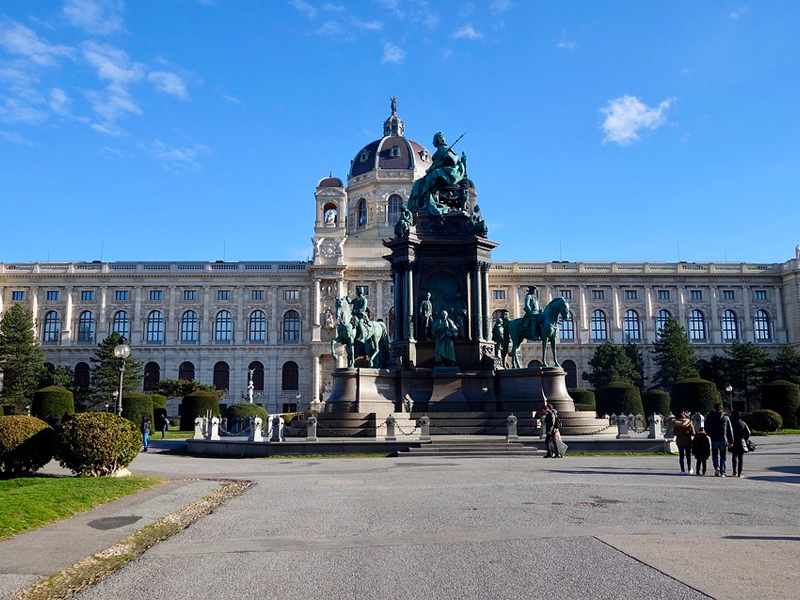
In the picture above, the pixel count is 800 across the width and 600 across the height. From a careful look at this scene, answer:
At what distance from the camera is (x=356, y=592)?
6797 millimetres

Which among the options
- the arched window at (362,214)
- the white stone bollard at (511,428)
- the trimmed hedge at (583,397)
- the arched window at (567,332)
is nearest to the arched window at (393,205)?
the arched window at (362,214)

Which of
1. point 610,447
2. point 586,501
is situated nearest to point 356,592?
point 586,501

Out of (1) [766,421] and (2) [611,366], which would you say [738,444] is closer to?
(1) [766,421]

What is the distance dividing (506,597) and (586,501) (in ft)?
22.1

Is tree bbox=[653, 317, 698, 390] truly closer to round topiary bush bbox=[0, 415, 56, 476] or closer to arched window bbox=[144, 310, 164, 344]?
arched window bbox=[144, 310, 164, 344]

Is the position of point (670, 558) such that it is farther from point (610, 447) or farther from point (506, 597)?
point (610, 447)

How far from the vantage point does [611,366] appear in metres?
83.2

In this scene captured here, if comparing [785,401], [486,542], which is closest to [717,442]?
[486,542]

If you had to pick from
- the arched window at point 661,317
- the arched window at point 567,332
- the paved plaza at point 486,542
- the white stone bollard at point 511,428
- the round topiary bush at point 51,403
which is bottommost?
the paved plaza at point 486,542

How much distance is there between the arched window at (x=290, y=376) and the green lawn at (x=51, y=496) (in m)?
78.8

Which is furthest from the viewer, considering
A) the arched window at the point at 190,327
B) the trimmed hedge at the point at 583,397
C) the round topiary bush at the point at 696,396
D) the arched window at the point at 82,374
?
the arched window at the point at 190,327

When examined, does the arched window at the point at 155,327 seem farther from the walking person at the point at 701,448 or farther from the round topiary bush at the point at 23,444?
the walking person at the point at 701,448

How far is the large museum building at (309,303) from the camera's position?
95438mm

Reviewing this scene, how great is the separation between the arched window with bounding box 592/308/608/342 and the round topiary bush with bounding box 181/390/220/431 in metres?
60.2
